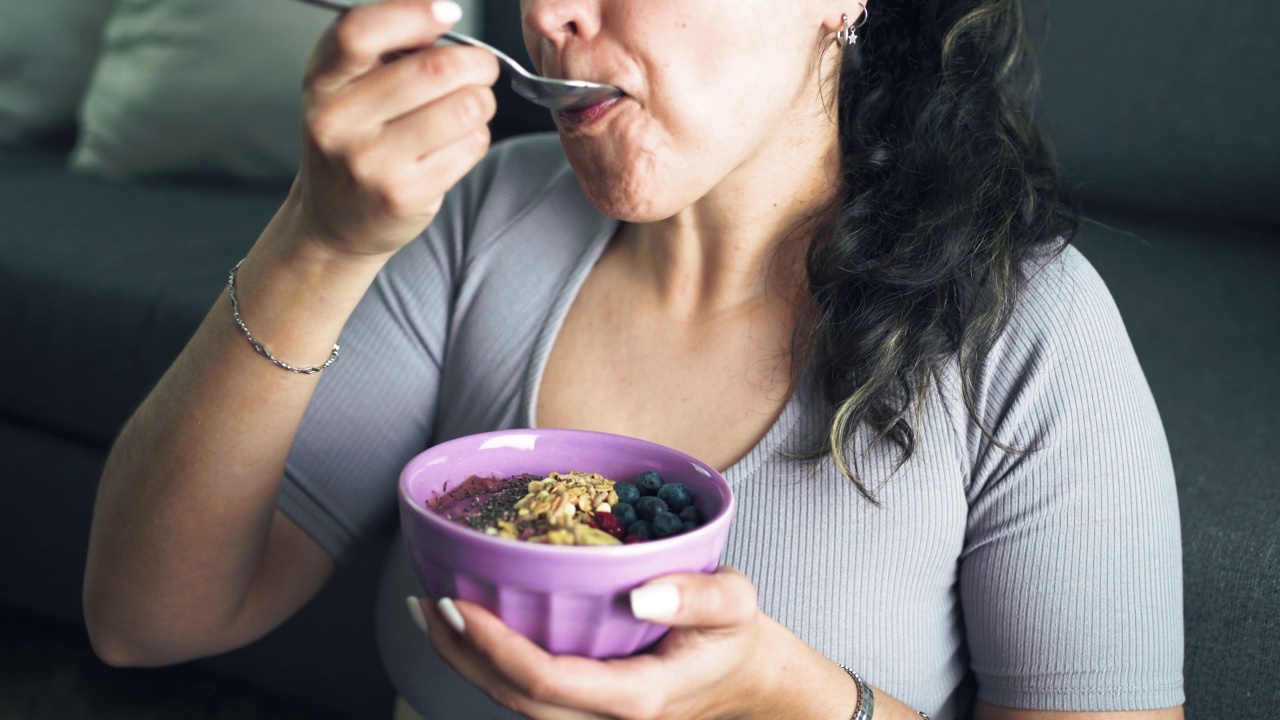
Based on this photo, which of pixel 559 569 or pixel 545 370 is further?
pixel 545 370

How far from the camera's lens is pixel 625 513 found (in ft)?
2.16

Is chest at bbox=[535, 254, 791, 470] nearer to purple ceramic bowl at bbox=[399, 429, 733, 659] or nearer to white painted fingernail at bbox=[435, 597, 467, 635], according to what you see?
purple ceramic bowl at bbox=[399, 429, 733, 659]

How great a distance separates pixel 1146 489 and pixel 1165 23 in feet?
3.22

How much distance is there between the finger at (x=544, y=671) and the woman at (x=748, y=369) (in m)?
0.03

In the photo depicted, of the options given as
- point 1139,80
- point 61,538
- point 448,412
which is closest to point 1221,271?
point 1139,80

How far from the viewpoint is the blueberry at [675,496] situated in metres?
0.67

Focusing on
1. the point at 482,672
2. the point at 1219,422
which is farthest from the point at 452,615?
the point at 1219,422

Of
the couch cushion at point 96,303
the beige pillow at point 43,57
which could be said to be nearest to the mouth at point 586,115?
the couch cushion at point 96,303

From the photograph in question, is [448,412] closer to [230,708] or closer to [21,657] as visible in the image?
[230,708]

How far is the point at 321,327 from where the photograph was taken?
75 centimetres

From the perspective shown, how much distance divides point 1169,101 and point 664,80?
1.07 metres

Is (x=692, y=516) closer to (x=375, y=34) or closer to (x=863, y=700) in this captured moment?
(x=863, y=700)

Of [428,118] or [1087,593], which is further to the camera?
[1087,593]

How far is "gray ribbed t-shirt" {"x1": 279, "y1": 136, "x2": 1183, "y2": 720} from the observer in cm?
82
